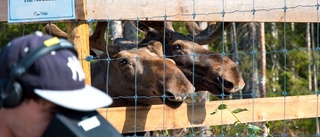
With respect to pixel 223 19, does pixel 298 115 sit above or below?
below

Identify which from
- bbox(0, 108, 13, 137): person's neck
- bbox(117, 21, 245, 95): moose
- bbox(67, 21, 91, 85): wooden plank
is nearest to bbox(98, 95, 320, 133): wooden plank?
bbox(67, 21, 91, 85): wooden plank

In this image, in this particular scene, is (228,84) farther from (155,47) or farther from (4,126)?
(4,126)

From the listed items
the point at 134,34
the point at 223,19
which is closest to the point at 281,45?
the point at 134,34

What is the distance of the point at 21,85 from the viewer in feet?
6.27

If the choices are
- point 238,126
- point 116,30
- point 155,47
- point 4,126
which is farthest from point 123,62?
point 4,126

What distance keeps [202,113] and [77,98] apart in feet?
13.7

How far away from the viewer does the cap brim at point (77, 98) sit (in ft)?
6.25

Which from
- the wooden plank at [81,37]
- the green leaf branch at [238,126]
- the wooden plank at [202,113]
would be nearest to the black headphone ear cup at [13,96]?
the wooden plank at [81,37]

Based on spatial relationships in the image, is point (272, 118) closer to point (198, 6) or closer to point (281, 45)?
point (198, 6)

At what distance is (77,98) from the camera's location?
194 centimetres

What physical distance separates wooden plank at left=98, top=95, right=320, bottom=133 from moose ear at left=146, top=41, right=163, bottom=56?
1055 mm

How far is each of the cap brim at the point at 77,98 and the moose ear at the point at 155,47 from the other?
4986mm

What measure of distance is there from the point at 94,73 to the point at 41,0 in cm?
250

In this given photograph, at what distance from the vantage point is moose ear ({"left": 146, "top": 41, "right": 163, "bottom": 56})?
704 cm
